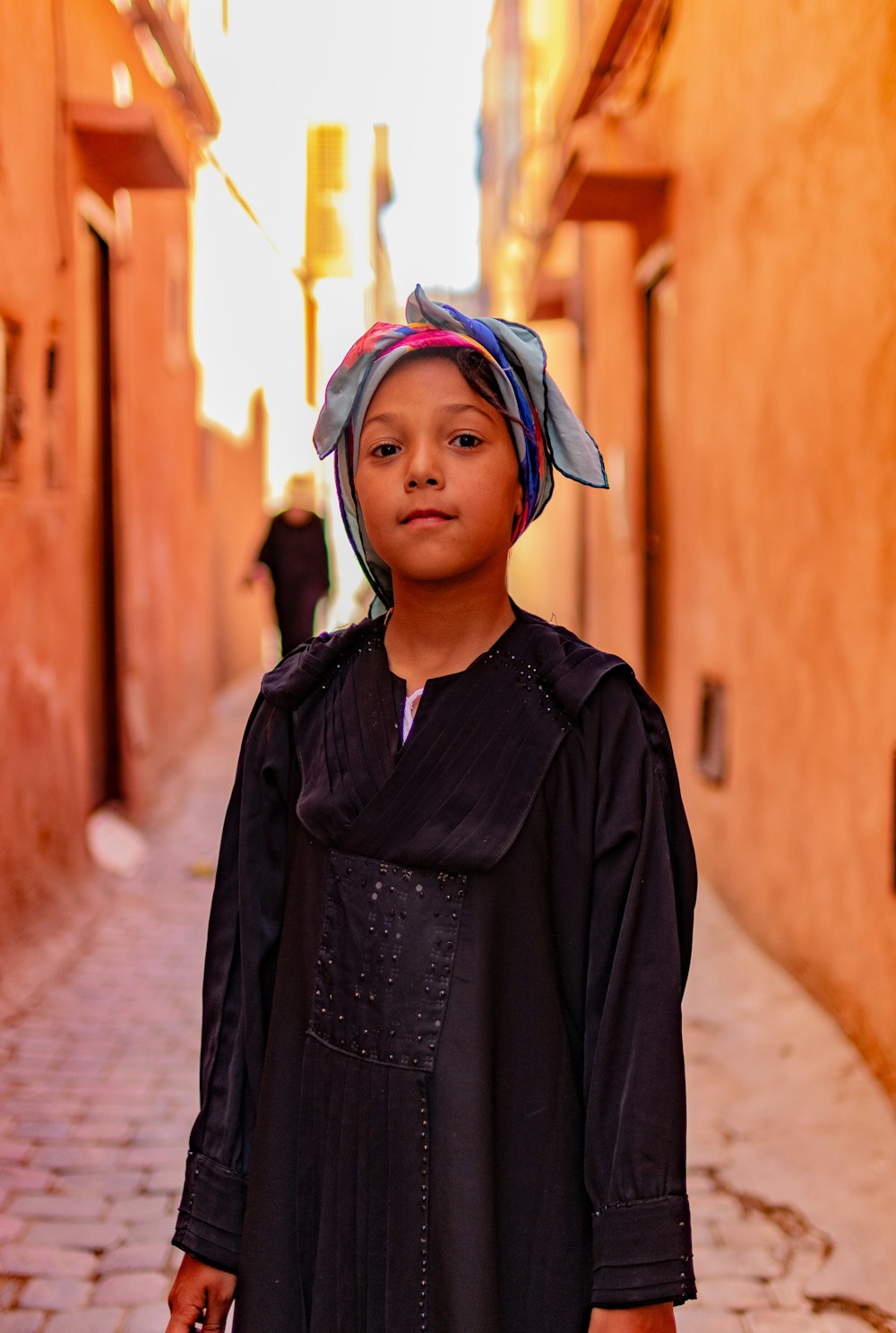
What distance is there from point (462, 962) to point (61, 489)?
4861mm

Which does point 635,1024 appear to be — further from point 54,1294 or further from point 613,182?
point 613,182

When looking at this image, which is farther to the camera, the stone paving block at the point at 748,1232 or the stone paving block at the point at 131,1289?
the stone paving block at the point at 748,1232

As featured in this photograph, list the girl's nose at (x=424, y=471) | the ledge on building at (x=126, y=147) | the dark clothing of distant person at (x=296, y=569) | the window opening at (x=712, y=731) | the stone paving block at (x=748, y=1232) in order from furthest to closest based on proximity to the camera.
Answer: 1. the dark clothing of distant person at (x=296, y=569)
2. the ledge on building at (x=126, y=147)
3. the window opening at (x=712, y=731)
4. the stone paving block at (x=748, y=1232)
5. the girl's nose at (x=424, y=471)

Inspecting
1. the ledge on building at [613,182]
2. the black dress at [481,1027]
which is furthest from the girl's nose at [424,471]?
the ledge on building at [613,182]

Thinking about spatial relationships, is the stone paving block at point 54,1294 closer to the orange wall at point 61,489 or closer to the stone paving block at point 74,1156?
the stone paving block at point 74,1156

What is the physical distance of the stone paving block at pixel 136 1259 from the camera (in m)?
3.05

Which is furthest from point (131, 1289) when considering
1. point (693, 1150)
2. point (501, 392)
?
point (501, 392)

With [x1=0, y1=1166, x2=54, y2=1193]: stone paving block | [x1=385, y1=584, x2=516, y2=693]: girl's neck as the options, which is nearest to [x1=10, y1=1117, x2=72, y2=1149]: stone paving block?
[x1=0, y1=1166, x2=54, y2=1193]: stone paving block

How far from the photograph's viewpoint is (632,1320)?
1.42 meters

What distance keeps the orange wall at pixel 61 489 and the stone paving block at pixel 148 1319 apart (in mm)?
2194

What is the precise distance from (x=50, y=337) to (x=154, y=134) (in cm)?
110

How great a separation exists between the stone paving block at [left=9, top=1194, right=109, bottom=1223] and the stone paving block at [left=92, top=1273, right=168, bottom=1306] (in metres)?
0.29

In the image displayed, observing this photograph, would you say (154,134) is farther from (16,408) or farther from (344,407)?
(344,407)

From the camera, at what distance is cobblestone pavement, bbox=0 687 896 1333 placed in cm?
293
